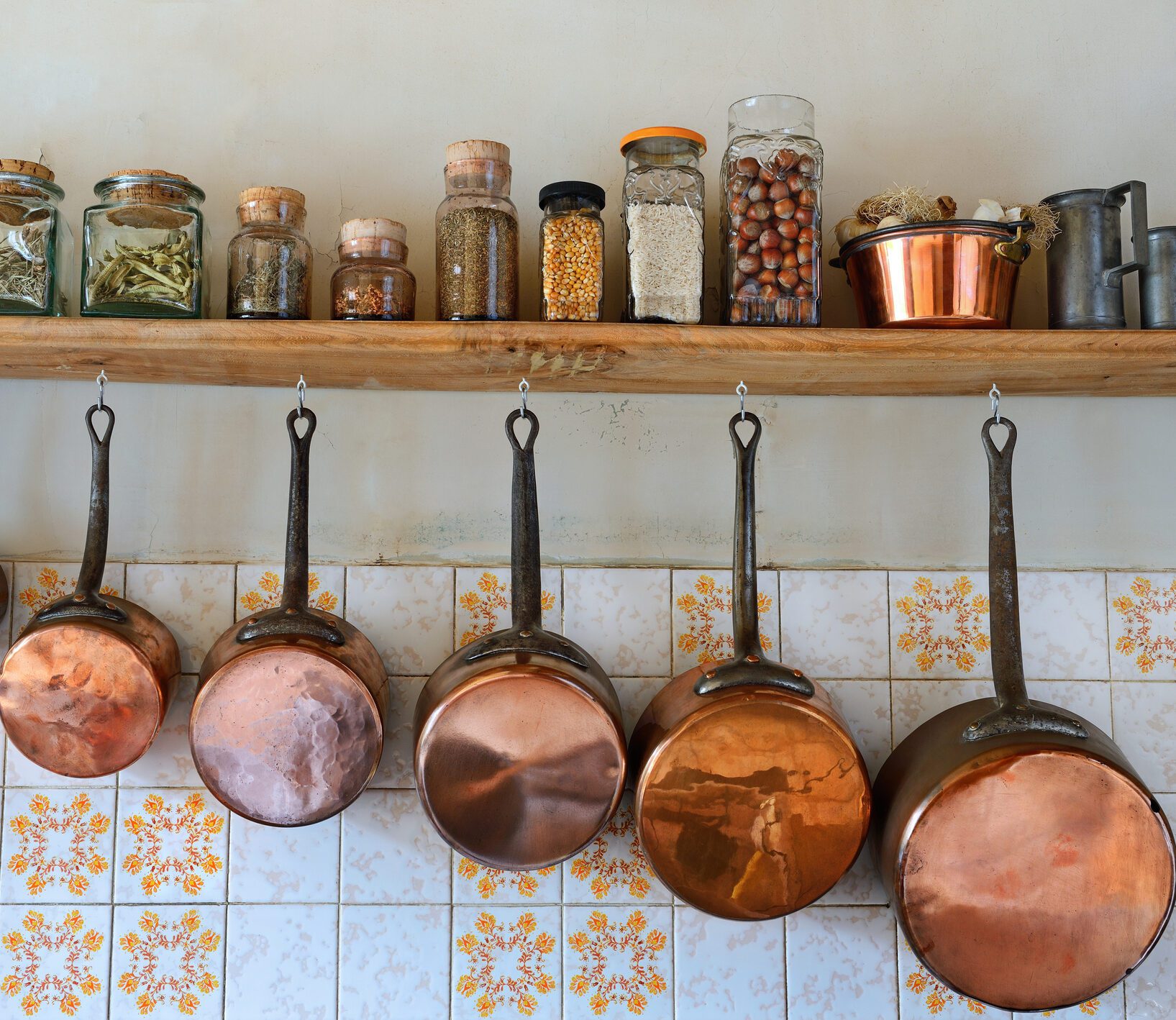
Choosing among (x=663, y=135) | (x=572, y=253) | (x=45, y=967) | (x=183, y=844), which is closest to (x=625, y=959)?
(x=183, y=844)

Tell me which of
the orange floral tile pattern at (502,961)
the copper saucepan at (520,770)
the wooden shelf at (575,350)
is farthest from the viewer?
the orange floral tile pattern at (502,961)

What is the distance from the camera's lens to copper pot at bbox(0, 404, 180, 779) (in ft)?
3.81

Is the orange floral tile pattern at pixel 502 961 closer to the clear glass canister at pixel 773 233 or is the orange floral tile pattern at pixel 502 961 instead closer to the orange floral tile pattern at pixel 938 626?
the orange floral tile pattern at pixel 938 626

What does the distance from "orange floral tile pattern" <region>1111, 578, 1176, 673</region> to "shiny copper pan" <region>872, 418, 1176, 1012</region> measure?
224 millimetres

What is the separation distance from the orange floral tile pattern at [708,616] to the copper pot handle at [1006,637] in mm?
275

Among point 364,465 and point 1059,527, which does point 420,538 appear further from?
point 1059,527

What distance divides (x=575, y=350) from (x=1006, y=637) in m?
0.59

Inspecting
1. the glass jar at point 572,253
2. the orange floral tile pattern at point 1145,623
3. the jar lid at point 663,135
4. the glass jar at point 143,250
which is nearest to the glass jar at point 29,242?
the glass jar at point 143,250

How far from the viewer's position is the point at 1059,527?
1311mm

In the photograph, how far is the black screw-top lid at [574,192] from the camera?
1109 mm

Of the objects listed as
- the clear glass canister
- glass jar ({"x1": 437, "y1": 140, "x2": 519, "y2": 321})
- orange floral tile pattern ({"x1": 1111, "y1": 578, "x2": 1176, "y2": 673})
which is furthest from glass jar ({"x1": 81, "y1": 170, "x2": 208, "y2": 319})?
orange floral tile pattern ({"x1": 1111, "y1": 578, "x2": 1176, "y2": 673})

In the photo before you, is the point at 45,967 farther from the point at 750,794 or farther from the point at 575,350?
the point at 575,350

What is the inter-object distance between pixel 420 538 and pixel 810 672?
54 centimetres

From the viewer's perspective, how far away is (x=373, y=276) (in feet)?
3.68
